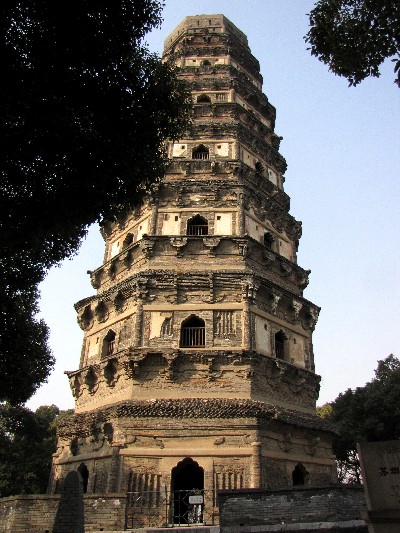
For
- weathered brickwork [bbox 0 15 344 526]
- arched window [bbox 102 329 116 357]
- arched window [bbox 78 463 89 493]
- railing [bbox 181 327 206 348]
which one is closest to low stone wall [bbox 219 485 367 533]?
weathered brickwork [bbox 0 15 344 526]

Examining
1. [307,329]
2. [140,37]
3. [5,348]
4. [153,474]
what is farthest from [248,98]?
[153,474]

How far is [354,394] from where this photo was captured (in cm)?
2920

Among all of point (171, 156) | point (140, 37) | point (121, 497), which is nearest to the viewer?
point (140, 37)

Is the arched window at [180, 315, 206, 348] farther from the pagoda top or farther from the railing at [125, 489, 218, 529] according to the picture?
the pagoda top

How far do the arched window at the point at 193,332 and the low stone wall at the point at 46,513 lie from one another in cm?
479

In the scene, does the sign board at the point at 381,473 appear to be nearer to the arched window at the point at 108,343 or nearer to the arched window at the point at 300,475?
the arched window at the point at 300,475

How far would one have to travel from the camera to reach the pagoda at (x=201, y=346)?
42.1 ft

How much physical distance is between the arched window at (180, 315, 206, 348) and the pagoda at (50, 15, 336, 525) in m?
0.04

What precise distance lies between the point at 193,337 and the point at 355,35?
9.34 meters

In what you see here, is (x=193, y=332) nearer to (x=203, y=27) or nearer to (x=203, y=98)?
(x=203, y=98)

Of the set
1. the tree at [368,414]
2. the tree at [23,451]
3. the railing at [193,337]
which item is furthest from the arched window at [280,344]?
the tree at [23,451]

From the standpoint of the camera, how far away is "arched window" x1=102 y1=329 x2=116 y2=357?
52.0ft

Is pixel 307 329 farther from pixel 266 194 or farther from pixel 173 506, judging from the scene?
pixel 173 506

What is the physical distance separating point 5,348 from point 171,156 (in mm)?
9392
